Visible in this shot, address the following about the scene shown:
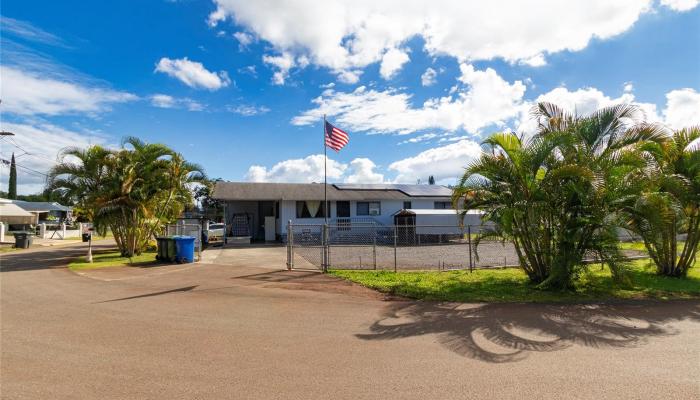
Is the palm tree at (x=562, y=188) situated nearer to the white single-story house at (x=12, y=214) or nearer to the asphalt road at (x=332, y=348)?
the asphalt road at (x=332, y=348)

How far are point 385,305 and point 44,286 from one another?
928 centimetres

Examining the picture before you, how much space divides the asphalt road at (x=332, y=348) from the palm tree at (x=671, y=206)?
1925 millimetres

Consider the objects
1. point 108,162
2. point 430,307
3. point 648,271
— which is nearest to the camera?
point 430,307

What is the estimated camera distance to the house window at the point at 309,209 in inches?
1047

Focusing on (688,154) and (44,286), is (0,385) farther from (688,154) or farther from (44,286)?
(688,154)

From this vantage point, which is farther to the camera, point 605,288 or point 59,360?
point 605,288

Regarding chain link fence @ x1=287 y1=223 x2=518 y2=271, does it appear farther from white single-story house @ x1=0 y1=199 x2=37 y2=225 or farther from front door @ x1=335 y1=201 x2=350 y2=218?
white single-story house @ x1=0 y1=199 x2=37 y2=225

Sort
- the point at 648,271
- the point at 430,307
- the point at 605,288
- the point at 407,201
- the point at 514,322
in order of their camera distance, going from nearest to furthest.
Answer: the point at 514,322
the point at 430,307
the point at 605,288
the point at 648,271
the point at 407,201

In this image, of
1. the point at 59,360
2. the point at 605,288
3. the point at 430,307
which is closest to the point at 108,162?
the point at 59,360

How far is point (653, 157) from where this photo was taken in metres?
10.6

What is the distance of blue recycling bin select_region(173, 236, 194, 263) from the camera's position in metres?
14.7

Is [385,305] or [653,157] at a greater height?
[653,157]

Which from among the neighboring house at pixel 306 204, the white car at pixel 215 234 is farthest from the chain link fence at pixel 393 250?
the white car at pixel 215 234

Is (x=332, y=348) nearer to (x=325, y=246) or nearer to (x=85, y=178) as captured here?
(x=325, y=246)
